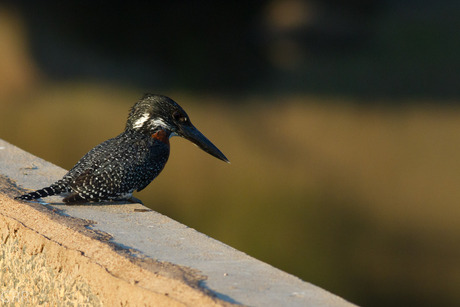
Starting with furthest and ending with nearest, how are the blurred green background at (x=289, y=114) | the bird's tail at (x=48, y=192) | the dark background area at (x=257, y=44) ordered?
the dark background area at (x=257, y=44) → the blurred green background at (x=289, y=114) → the bird's tail at (x=48, y=192)

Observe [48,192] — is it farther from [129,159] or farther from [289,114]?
[289,114]

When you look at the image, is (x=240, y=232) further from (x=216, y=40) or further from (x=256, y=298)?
(x=256, y=298)

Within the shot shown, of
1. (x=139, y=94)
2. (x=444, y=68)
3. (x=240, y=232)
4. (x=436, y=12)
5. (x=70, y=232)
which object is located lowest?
(x=70, y=232)

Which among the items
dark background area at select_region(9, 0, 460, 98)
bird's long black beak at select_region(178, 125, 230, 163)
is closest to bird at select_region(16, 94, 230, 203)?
bird's long black beak at select_region(178, 125, 230, 163)

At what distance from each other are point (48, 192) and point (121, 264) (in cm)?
75

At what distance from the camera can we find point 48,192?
3174 millimetres

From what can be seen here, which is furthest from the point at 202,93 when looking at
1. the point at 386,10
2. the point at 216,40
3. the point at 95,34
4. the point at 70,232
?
the point at 70,232

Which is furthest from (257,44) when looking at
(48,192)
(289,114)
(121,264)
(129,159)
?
(121,264)

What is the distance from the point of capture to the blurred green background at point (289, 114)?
22.2 ft

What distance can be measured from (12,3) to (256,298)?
734 cm

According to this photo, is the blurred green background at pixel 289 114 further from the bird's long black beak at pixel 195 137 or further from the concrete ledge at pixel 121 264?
the concrete ledge at pixel 121 264

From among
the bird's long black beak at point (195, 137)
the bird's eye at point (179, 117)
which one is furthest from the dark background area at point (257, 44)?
the bird's eye at point (179, 117)

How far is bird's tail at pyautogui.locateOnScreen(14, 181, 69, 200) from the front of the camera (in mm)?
3137

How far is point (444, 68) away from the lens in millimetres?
7688
